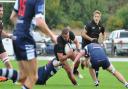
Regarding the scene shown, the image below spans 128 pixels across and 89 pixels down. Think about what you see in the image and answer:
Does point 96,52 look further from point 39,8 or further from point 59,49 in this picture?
point 39,8

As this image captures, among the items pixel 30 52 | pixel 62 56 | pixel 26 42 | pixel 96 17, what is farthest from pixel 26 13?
pixel 96 17

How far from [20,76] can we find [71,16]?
198ft

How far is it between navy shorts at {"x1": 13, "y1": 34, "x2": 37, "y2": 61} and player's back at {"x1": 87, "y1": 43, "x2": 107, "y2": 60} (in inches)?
192

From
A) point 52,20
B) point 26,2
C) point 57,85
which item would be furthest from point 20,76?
point 52,20

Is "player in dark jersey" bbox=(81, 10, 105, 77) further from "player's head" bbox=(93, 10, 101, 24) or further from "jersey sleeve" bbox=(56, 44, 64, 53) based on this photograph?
"jersey sleeve" bbox=(56, 44, 64, 53)

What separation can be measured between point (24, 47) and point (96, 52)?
Result: 5.05 m

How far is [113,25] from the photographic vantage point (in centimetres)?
6625

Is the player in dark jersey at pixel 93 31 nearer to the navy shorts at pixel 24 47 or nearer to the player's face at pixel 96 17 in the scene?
the player's face at pixel 96 17

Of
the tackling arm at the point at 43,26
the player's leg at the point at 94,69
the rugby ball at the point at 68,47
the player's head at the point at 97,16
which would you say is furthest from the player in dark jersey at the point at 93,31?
the tackling arm at the point at 43,26

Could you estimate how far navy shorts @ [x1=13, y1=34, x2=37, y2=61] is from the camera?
383 inches

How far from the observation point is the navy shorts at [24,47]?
9734 millimetres

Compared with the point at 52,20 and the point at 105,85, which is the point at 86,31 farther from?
the point at 52,20

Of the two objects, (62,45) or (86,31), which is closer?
(62,45)

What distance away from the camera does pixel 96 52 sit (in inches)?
575
